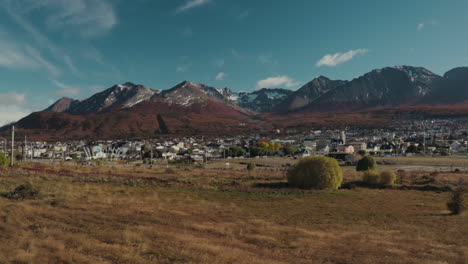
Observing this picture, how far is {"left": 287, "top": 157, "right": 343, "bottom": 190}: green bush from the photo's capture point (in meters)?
32.3

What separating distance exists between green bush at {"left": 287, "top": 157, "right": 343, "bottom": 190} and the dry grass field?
5751 millimetres

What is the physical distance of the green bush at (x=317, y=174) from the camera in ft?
106

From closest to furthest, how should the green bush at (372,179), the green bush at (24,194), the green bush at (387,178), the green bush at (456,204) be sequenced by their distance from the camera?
the green bush at (24,194) < the green bush at (456,204) < the green bush at (387,178) < the green bush at (372,179)

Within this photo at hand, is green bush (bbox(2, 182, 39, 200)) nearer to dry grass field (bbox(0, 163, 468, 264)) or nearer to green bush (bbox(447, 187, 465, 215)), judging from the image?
dry grass field (bbox(0, 163, 468, 264))

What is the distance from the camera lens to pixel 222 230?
47.6ft

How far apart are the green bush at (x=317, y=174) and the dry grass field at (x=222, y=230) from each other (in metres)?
5.75

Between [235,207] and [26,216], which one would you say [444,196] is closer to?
[235,207]

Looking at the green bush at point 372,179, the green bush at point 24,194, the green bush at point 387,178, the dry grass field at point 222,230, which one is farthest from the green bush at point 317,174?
the green bush at point 24,194

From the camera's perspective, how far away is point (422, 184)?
37375 millimetres

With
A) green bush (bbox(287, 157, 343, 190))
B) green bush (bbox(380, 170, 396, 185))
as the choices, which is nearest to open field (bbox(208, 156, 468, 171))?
green bush (bbox(380, 170, 396, 185))

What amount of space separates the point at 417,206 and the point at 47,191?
28.1 m

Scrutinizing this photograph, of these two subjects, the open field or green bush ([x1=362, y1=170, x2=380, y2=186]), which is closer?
green bush ([x1=362, y1=170, x2=380, y2=186])

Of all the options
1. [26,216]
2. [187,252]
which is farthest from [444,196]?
[26,216]

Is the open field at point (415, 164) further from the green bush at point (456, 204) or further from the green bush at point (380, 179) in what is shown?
the green bush at point (456, 204)
